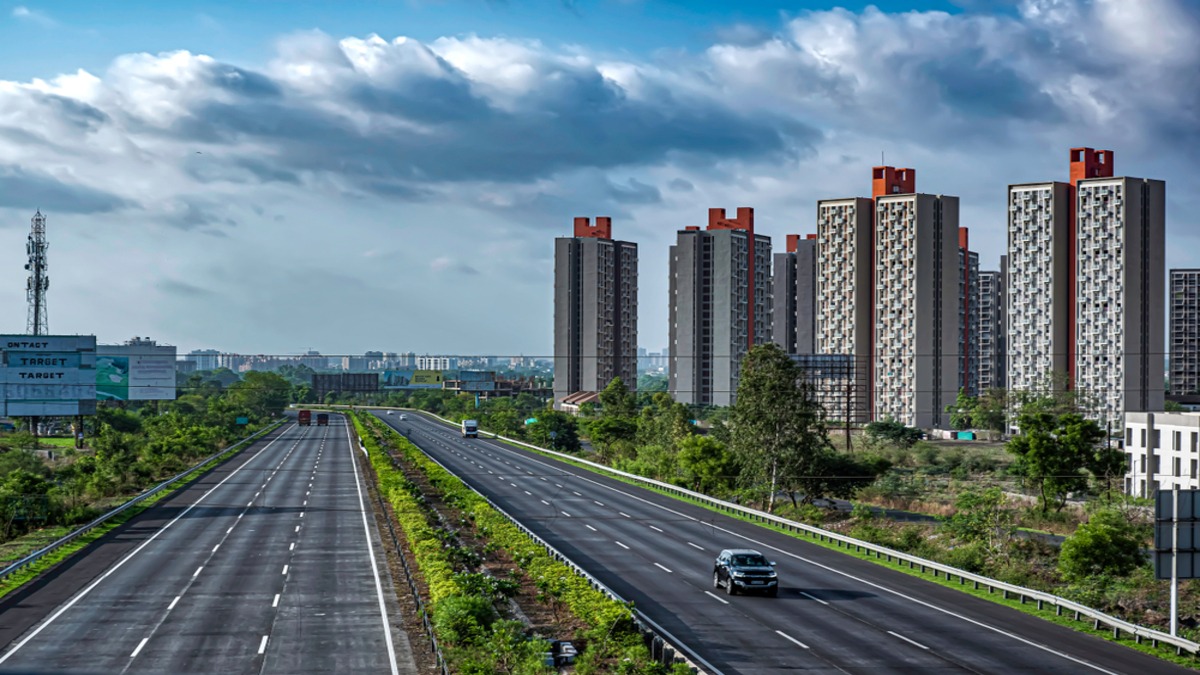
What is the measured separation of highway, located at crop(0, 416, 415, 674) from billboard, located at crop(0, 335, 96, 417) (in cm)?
4222

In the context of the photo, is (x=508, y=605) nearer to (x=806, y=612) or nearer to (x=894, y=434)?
(x=806, y=612)

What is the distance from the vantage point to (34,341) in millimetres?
102812

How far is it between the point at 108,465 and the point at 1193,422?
76.5m

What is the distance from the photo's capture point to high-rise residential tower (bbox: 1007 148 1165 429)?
13450 cm

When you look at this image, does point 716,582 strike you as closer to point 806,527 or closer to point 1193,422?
point 806,527

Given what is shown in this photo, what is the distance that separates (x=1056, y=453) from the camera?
239ft

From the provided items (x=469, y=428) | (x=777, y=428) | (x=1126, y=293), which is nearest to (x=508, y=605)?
(x=777, y=428)

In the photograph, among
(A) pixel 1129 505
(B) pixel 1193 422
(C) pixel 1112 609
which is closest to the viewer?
(C) pixel 1112 609

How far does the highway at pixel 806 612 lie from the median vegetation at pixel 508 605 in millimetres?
2592

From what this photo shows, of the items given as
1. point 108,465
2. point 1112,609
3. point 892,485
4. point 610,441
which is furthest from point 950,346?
point 1112,609

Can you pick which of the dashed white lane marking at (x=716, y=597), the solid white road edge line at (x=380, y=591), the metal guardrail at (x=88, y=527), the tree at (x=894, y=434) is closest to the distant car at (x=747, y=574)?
the dashed white lane marking at (x=716, y=597)

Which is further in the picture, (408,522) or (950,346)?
(950,346)

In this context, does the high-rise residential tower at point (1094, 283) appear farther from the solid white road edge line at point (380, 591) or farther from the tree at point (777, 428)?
the solid white road edge line at point (380, 591)

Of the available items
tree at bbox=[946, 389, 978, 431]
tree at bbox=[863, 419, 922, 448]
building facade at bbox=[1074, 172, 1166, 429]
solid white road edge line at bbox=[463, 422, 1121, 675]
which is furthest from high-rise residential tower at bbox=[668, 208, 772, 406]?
solid white road edge line at bbox=[463, 422, 1121, 675]
